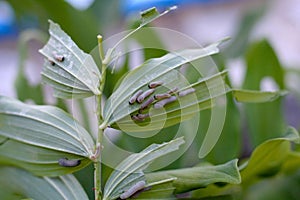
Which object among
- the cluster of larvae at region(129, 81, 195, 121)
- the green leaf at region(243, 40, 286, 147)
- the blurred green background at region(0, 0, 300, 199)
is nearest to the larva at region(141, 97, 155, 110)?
the cluster of larvae at region(129, 81, 195, 121)

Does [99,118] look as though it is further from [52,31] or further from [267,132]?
[267,132]

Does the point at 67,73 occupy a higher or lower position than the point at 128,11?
lower

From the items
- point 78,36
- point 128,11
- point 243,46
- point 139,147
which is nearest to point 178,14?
point 128,11

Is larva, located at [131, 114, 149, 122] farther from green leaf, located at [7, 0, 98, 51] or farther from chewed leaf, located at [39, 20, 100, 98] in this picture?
green leaf, located at [7, 0, 98, 51]

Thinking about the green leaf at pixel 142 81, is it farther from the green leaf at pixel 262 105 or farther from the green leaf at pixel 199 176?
the green leaf at pixel 262 105

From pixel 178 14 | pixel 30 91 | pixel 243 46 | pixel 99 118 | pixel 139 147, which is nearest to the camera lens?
pixel 99 118

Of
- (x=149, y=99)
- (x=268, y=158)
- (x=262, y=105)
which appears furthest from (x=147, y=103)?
(x=262, y=105)

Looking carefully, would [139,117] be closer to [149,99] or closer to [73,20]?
[149,99]
